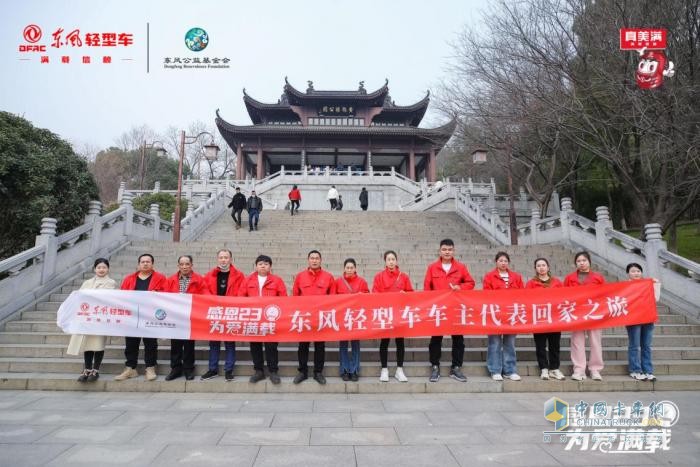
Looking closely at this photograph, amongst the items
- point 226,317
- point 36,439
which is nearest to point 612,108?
point 226,317

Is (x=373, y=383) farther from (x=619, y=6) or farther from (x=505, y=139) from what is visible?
(x=505, y=139)

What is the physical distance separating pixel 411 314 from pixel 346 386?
1.25 meters

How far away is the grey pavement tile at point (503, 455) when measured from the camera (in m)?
2.98

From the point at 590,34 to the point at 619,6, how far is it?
0.88m

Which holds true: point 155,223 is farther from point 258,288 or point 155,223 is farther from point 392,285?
point 392,285

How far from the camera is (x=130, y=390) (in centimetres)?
470

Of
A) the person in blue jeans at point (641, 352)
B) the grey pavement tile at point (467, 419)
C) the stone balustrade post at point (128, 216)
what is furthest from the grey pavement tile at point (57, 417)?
the stone balustrade post at point (128, 216)

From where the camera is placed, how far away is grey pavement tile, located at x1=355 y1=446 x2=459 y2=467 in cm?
295

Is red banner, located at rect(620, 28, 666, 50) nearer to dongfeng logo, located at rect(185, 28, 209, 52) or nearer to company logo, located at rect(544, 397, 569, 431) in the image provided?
company logo, located at rect(544, 397, 569, 431)

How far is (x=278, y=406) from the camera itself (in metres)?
4.20

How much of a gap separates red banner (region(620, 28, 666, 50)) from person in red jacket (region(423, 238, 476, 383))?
7332 mm

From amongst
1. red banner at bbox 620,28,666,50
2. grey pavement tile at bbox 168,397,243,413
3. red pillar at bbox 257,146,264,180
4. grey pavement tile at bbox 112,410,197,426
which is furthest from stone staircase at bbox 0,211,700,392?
red pillar at bbox 257,146,264,180

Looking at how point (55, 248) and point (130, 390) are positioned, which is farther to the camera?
point (55, 248)

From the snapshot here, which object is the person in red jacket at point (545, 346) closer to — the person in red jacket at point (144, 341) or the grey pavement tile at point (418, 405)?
the grey pavement tile at point (418, 405)
